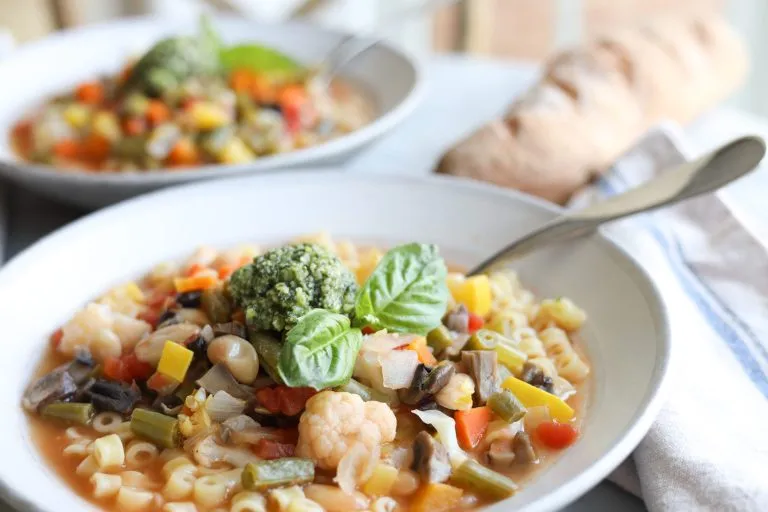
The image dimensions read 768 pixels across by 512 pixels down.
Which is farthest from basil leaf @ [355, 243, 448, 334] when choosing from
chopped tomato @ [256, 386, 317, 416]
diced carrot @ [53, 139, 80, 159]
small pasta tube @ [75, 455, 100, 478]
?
diced carrot @ [53, 139, 80, 159]

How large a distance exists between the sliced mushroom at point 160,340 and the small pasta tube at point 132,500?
413 millimetres

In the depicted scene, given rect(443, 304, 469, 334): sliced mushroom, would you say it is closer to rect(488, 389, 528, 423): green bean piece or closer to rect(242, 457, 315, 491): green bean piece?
rect(488, 389, 528, 423): green bean piece

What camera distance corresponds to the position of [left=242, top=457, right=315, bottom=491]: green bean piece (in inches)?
74.6

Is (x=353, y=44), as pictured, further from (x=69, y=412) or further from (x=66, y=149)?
(x=69, y=412)

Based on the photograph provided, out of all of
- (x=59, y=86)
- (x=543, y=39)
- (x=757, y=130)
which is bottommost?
(x=543, y=39)

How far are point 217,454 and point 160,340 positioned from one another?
40 centimetres

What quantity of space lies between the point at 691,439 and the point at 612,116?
6.15 ft

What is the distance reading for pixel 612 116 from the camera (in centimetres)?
359

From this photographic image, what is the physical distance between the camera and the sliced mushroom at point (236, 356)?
6.93 feet

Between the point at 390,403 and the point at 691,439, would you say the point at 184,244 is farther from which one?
the point at 691,439

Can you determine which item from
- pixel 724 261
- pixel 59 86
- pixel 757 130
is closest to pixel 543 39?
pixel 757 130

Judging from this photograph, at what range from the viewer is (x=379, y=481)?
6.35 ft

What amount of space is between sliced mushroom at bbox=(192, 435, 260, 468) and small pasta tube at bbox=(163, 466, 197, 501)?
6 cm

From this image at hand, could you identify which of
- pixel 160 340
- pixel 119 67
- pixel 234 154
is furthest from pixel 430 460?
pixel 119 67
